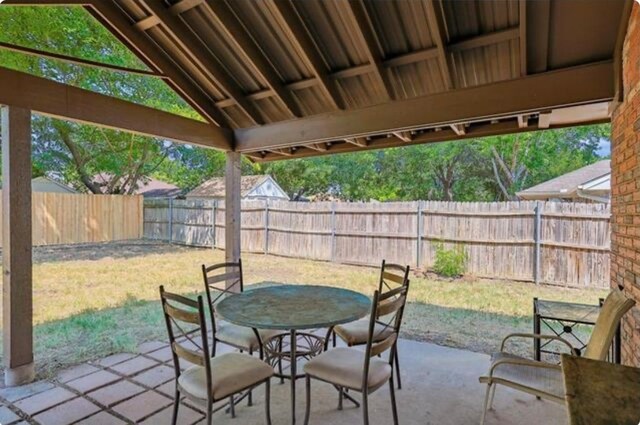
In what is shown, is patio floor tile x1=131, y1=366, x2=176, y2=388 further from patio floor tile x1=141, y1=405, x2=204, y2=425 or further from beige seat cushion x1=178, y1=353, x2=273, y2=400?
beige seat cushion x1=178, y1=353, x2=273, y2=400

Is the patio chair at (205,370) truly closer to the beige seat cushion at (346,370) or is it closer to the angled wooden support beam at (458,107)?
the beige seat cushion at (346,370)

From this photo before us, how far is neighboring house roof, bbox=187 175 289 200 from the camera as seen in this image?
13.9 meters

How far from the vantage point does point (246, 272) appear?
7.14m

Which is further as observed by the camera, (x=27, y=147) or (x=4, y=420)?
(x=27, y=147)

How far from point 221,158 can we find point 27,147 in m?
11.1

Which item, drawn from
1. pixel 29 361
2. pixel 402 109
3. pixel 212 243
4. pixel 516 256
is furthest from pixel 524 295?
pixel 212 243

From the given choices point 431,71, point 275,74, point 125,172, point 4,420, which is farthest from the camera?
point 125,172

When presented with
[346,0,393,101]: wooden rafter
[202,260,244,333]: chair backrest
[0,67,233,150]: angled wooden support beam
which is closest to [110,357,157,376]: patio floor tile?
[202,260,244,333]: chair backrest

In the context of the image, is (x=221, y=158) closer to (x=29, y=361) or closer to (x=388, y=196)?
(x=388, y=196)

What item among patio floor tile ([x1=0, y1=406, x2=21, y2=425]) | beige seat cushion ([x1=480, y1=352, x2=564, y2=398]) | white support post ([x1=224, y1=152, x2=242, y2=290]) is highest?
white support post ([x1=224, y1=152, x2=242, y2=290])

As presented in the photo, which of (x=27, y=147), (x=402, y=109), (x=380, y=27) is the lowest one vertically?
(x=27, y=147)

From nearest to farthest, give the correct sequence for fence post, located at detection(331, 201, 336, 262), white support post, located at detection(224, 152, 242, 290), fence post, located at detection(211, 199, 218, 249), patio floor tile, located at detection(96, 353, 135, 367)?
patio floor tile, located at detection(96, 353, 135, 367) → white support post, located at detection(224, 152, 242, 290) → fence post, located at detection(331, 201, 336, 262) → fence post, located at detection(211, 199, 218, 249)

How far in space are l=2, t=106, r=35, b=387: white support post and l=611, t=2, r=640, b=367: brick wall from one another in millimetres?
3883

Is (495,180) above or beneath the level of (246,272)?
above
